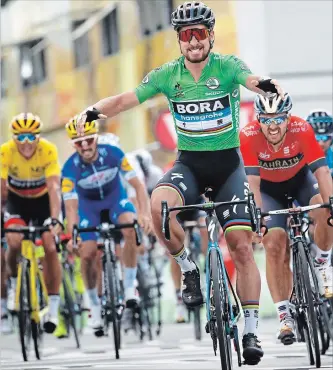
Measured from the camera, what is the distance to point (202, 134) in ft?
33.2

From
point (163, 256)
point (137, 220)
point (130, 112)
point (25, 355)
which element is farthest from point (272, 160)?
point (130, 112)

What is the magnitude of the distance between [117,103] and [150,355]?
430 centimetres

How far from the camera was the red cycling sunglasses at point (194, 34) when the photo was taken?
996 centimetres

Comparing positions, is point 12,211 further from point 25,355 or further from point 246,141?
point 246,141

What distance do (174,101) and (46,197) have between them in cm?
544

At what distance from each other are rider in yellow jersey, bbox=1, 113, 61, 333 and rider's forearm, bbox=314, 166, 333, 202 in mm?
3554

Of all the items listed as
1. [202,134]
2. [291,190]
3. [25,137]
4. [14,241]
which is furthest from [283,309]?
[25,137]

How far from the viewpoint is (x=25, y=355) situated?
1379 centimetres

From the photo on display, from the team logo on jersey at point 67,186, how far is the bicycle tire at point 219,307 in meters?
4.70

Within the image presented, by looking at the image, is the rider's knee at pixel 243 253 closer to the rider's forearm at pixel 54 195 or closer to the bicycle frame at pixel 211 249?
the bicycle frame at pixel 211 249

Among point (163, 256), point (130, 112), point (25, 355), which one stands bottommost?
point (25, 355)

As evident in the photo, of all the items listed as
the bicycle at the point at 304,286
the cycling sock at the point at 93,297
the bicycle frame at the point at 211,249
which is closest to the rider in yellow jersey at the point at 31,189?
the cycling sock at the point at 93,297

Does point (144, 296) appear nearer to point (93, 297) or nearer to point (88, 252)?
point (93, 297)

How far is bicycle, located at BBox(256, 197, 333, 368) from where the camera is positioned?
11.0m
